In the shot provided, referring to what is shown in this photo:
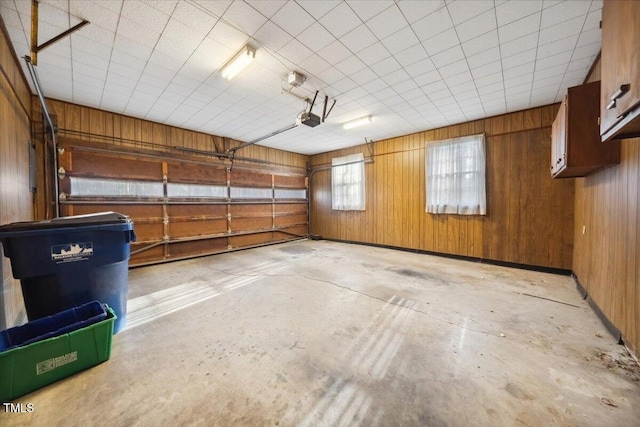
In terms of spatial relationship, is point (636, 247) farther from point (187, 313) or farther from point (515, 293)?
point (187, 313)

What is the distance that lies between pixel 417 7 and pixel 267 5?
1.30 metres

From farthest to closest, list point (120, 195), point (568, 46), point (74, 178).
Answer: point (120, 195)
point (74, 178)
point (568, 46)

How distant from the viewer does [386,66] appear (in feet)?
9.62

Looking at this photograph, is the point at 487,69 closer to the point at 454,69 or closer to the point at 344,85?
the point at 454,69

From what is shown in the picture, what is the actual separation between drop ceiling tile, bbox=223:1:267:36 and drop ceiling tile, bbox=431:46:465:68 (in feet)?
6.47

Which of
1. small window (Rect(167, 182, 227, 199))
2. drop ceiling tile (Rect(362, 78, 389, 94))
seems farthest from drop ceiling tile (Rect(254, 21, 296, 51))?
small window (Rect(167, 182, 227, 199))

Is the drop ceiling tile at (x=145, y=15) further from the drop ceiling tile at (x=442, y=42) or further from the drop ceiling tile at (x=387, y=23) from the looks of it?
the drop ceiling tile at (x=442, y=42)

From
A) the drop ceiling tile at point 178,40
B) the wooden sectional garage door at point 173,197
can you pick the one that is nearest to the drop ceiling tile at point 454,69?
the drop ceiling tile at point 178,40

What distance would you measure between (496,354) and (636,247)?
1.35 metres

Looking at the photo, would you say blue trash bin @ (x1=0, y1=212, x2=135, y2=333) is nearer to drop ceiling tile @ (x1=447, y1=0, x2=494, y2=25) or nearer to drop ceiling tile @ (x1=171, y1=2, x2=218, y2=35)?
drop ceiling tile @ (x1=171, y1=2, x2=218, y2=35)

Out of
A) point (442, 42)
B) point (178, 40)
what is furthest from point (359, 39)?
point (178, 40)

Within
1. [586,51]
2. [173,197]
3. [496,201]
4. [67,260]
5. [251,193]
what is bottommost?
[67,260]

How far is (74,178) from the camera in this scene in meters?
3.96

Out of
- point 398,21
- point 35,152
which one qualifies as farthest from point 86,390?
point 35,152
